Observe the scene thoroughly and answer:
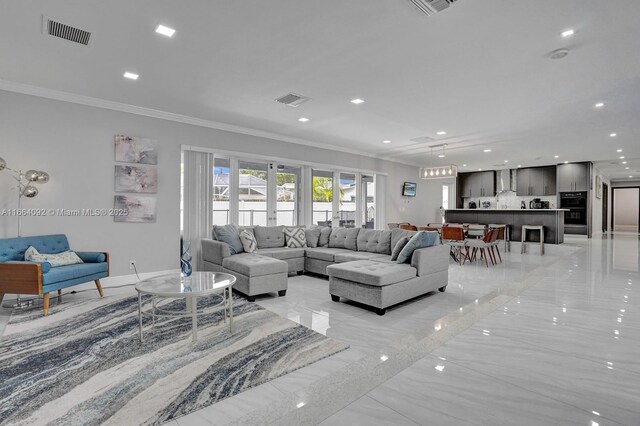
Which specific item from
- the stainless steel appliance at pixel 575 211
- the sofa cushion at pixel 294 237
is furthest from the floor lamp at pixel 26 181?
the stainless steel appliance at pixel 575 211

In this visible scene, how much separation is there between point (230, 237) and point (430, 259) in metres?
3.19

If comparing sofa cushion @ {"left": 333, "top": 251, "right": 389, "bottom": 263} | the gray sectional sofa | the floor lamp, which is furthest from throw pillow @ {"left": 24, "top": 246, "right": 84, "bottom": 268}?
sofa cushion @ {"left": 333, "top": 251, "right": 389, "bottom": 263}

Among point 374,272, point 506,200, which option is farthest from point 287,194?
point 506,200

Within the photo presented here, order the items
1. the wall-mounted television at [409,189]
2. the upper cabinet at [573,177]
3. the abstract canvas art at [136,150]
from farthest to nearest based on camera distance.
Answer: the upper cabinet at [573,177] < the wall-mounted television at [409,189] < the abstract canvas art at [136,150]

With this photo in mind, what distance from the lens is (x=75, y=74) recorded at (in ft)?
13.0

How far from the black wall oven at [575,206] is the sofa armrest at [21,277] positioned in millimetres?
14821

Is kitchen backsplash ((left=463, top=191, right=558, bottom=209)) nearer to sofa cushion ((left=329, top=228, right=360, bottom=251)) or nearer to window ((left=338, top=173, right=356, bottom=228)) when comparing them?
window ((left=338, top=173, right=356, bottom=228))

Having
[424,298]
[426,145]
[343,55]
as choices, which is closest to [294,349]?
[424,298]

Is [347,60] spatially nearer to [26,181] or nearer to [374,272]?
[374,272]

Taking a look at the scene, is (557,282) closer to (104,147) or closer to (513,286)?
(513,286)

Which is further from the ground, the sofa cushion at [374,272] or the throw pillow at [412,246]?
the throw pillow at [412,246]

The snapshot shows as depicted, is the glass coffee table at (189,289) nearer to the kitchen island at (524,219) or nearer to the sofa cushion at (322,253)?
the sofa cushion at (322,253)

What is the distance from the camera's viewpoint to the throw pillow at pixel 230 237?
5.31 metres

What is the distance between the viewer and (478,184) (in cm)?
1399
